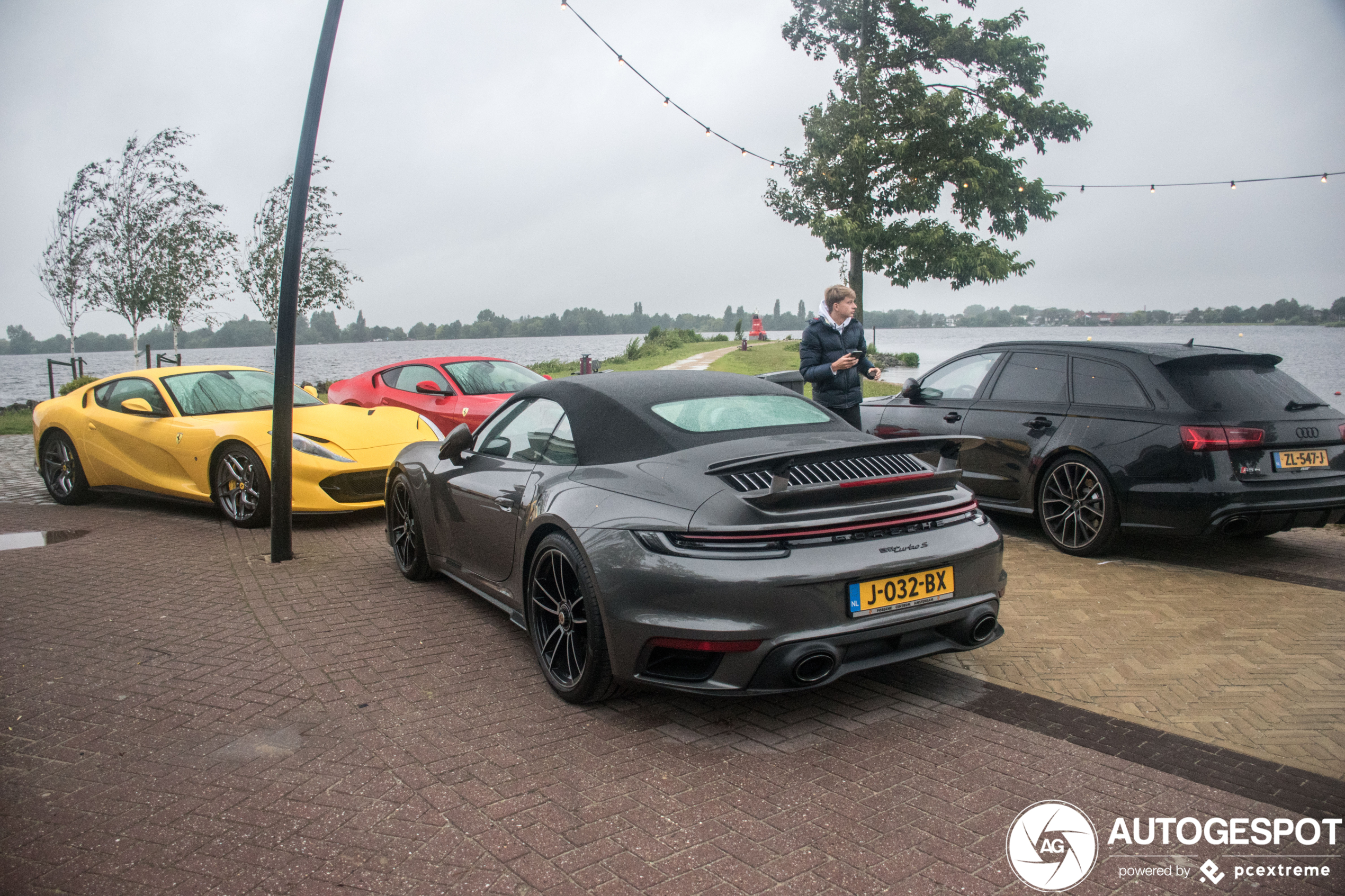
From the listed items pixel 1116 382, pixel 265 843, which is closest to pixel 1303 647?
pixel 1116 382

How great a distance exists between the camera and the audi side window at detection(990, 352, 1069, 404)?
250 inches

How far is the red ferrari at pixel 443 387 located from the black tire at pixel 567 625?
20.7 ft

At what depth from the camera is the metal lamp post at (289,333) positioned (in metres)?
6.12

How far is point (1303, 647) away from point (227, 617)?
5553 mm

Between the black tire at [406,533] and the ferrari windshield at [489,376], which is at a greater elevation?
the ferrari windshield at [489,376]

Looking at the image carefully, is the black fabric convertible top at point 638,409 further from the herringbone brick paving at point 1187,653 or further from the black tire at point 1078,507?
the black tire at point 1078,507

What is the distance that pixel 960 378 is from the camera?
720cm

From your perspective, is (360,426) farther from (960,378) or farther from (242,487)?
(960,378)

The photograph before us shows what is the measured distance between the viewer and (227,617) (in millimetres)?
4875

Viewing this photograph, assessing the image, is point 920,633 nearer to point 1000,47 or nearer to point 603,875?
point 603,875

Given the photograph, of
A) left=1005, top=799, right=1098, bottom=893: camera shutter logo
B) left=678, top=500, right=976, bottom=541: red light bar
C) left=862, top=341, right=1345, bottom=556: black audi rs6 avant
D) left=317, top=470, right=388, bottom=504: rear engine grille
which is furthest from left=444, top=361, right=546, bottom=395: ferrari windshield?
left=1005, top=799, right=1098, bottom=893: camera shutter logo

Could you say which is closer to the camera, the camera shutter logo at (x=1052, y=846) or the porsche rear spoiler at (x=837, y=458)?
the camera shutter logo at (x=1052, y=846)

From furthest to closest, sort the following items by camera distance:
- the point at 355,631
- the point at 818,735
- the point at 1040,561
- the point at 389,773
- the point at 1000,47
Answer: the point at 1000,47, the point at 1040,561, the point at 355,631, the point at 818,735, the point at 389,773

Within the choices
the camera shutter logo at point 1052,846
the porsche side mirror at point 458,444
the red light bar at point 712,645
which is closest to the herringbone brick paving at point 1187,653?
the camera shutter logo at point 1052,846
